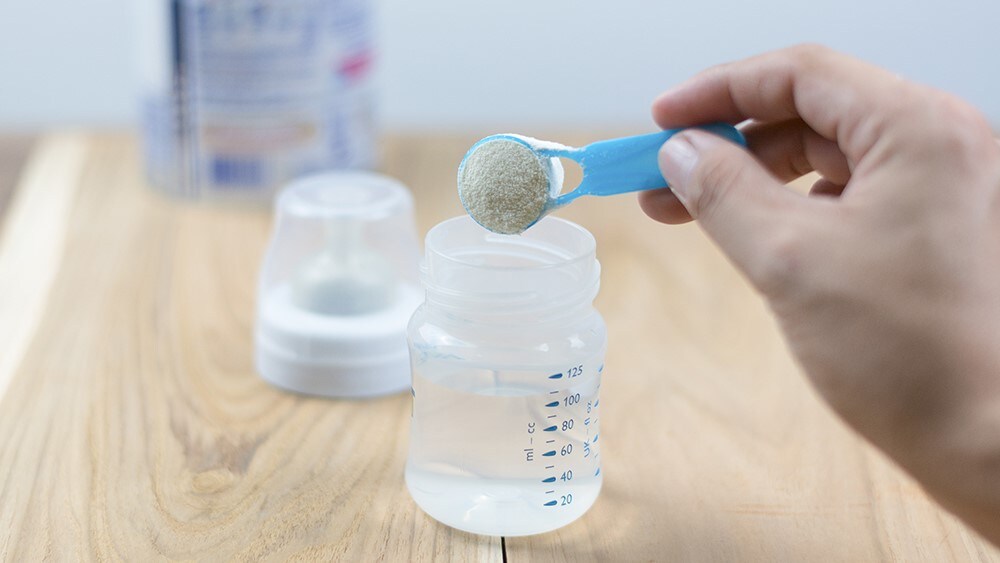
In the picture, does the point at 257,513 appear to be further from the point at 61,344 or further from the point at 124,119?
the point at 124,119

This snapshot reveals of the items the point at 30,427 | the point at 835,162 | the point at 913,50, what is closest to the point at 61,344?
the point at 30,427

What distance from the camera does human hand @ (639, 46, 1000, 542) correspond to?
545 millimetres

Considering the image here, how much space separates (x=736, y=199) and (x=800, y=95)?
0.31ft

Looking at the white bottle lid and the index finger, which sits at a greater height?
the index finger

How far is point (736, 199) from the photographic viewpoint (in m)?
0.58

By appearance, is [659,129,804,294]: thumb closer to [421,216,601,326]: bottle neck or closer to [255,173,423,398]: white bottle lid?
[421,216,601,326]: bottle neck

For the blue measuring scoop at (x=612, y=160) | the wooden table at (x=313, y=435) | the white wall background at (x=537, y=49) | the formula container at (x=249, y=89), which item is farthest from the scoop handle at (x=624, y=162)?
the white wall background at (x=537, y=49)

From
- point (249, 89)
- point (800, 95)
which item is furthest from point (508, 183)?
point (249, 89)

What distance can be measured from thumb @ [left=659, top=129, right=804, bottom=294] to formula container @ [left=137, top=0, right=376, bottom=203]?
543 millimetres

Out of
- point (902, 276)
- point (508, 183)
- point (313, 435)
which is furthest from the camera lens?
point (313, 435)

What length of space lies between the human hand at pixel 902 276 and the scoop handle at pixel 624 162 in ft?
0.25

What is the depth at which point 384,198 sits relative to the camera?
3.00ft

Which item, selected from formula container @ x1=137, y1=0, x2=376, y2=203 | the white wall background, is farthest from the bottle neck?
the white wall background

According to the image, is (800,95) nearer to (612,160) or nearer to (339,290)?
(612,160)
